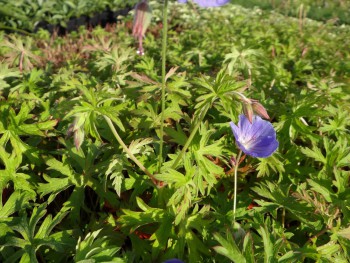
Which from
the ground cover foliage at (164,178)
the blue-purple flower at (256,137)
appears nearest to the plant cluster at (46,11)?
the ground cover foliage at (164,178)

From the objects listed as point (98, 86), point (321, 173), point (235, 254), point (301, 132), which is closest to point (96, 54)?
point (98, 86)

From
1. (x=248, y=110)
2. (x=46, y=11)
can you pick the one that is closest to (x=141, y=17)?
(x=248, y=110)

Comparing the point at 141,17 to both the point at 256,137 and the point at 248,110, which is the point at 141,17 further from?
the point at 256,137

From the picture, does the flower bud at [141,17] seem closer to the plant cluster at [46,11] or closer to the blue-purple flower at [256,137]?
the blue-purple flower at [256,137]

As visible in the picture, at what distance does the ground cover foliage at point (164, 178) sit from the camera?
1.24 m

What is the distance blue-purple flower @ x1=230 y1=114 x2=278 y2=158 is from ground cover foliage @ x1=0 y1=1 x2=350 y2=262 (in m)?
0.07

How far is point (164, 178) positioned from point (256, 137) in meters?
0.47

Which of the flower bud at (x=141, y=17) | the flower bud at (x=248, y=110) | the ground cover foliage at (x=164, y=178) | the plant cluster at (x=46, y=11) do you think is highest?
the flower bud at (x=141, y=17)

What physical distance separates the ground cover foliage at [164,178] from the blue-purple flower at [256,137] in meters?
0.07

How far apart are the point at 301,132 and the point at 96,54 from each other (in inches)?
58.5

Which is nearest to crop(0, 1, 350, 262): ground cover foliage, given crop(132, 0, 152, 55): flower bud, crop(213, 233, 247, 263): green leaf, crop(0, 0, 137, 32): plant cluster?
crop(213, 233, 247, 263): green leaf

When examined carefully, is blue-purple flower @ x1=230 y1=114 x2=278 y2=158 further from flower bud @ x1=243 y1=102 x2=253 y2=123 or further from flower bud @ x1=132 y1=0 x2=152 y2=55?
flower bud @ x1=132 y1=0 x2=152 y2=55

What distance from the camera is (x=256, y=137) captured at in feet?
5.19

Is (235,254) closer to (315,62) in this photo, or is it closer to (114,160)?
(114,160)
